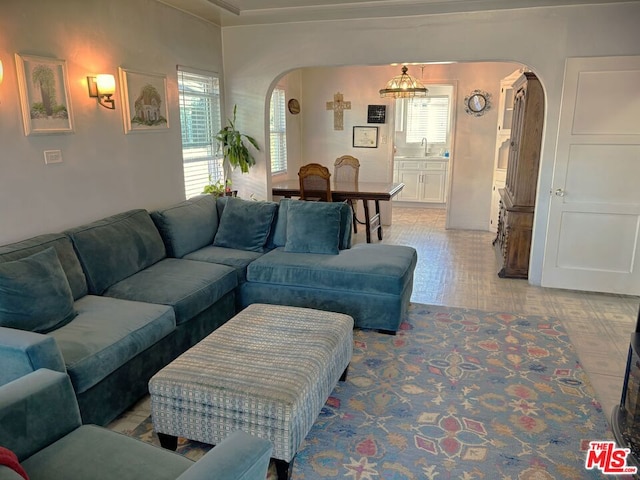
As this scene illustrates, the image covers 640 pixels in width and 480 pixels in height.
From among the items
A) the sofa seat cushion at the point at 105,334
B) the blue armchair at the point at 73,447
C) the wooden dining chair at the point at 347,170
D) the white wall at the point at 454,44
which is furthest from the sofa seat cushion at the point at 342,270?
the wooden dining chair at the point at 347,170

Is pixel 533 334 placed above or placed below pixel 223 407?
below

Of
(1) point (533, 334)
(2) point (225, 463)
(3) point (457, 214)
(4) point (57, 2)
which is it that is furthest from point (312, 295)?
(3) point (457, 214)

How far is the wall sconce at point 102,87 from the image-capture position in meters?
3.49

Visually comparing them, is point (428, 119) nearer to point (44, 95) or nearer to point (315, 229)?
point (315, 229)

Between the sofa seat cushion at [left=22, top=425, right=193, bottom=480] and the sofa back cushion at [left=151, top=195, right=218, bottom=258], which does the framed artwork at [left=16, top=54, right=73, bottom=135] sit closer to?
the sofa back cushion at [left=151, top=195, right=218, bottom=258]

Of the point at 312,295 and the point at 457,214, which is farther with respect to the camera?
the point at 457,214

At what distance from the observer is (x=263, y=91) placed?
17.1 feet

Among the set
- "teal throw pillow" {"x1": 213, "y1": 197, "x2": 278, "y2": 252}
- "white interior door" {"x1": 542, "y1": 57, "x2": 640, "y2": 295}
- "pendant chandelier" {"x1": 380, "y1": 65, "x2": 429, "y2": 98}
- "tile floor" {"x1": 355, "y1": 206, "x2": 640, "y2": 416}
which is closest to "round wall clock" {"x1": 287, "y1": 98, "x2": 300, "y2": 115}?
"pendant chandelier" {"x1": 380, "y1": 65, "x2": 429, "y2": 98}

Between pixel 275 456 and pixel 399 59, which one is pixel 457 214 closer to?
pixel 399 59

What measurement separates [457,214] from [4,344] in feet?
21.0

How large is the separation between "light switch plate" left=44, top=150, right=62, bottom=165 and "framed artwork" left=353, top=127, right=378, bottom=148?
484 centimetres

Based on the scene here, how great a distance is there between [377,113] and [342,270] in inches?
168

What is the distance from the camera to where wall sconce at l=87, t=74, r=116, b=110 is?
137 inches

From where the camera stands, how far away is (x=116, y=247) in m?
3.34
